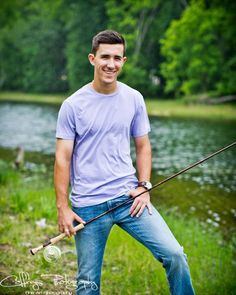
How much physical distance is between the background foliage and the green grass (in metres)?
34.3

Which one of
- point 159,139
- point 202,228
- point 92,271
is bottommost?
point 159,139

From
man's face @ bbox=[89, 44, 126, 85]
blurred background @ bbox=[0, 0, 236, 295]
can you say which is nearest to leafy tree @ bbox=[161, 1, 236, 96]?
blurred background @ bbox=[0, 0, 236, 295]

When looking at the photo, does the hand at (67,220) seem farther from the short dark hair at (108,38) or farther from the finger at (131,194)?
the short dark hair at (108,38)

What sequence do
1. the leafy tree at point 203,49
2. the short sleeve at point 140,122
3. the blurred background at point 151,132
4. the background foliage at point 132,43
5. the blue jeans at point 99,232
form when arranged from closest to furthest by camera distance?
the blue jeans at point 99,232, the short sleeve at point 140,122, the blurred background at point 151,132, the leafy tree at point 203,49, the background foliage at point 132,43

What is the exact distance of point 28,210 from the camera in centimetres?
698

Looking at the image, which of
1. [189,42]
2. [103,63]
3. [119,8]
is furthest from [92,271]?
[119,8]

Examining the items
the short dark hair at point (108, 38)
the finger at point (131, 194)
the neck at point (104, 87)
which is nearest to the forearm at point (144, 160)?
the finger at point (131, 194)

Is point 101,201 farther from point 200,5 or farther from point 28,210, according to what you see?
point 200,5

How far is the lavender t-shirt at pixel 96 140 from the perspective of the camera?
3314 millimetres

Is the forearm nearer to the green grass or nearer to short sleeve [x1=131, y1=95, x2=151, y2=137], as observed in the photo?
short sleeve [x1=131, y1=95, x2=151, y2=137]

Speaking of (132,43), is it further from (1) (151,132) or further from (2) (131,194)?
(2) (131,194)

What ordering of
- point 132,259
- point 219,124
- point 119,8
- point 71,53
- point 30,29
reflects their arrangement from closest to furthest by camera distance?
point 132,259 → point 219,124 → point 119,8 → point 71,53 → point 30,29

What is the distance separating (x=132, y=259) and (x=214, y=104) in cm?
3235

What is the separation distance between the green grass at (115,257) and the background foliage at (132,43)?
112ft
